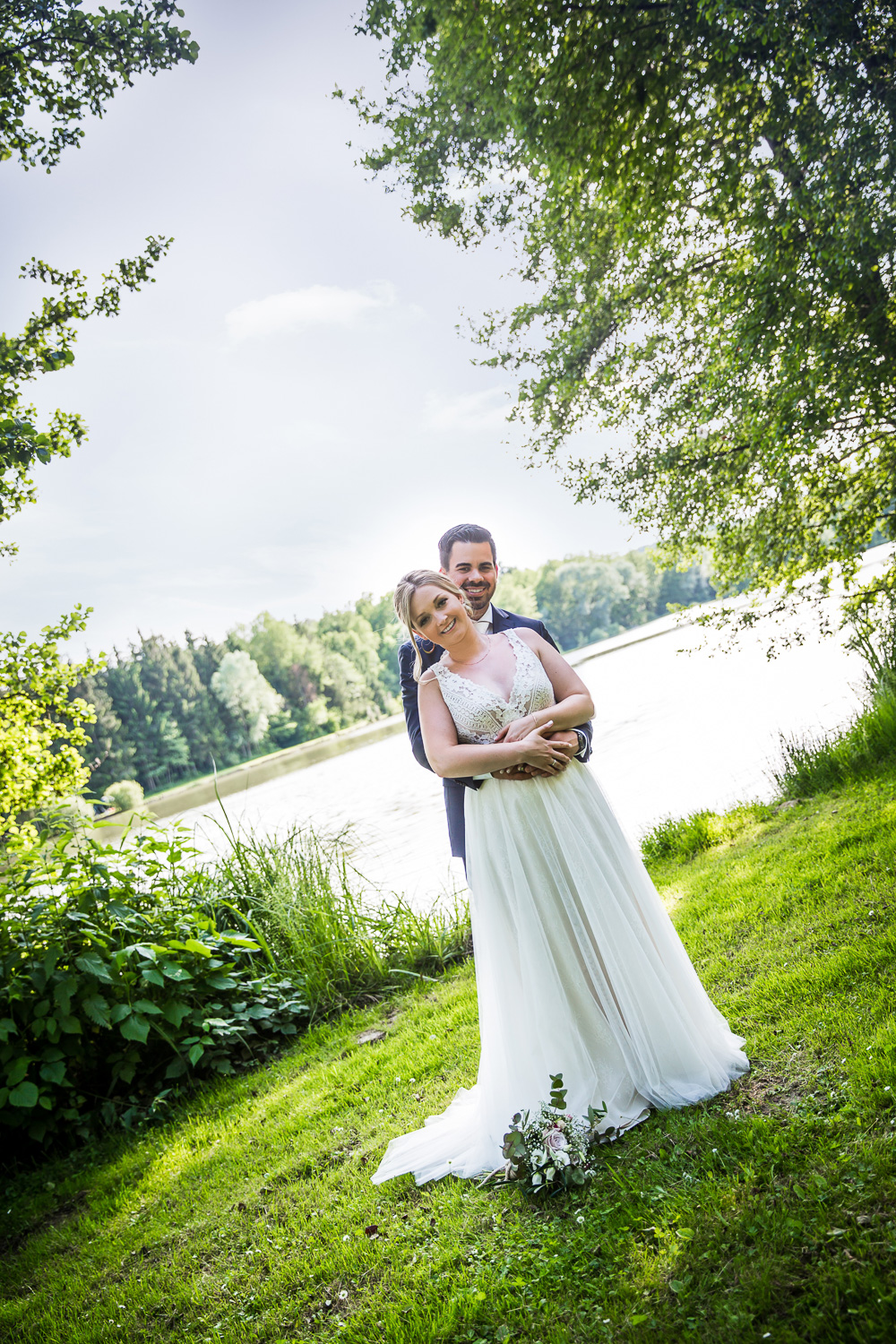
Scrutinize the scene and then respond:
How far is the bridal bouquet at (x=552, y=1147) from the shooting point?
2725 millimetres

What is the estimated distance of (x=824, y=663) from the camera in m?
17.0

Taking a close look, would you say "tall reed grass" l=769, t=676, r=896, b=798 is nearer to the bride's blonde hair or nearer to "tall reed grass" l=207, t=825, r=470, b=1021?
"tall reed grass" l=207, t=825, r=470, b=1021

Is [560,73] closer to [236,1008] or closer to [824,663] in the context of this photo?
[236,1008]

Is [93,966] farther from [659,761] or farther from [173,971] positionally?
[659,761]

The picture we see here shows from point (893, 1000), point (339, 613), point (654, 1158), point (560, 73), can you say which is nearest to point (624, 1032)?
point (654, 1158)

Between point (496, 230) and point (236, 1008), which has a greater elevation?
point (496, 230)

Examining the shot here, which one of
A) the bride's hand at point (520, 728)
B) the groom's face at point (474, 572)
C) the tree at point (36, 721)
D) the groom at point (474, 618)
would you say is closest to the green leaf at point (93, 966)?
the groom at point (474, 618)

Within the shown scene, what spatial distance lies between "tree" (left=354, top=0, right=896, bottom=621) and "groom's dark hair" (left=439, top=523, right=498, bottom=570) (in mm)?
3481

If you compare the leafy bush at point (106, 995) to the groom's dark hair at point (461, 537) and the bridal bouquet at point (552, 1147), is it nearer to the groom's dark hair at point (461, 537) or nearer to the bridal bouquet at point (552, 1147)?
the bridal bouquet at point (552, 1147)

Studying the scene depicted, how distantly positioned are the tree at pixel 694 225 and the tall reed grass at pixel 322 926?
5.44 m

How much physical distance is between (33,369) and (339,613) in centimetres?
8166

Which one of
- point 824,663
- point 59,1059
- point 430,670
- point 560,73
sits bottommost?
point 824,663


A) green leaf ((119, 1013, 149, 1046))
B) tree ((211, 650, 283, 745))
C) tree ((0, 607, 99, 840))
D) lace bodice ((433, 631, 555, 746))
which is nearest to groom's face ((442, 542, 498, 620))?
lace bodice ((433, 631, 555, 746))

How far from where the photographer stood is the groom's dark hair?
13.3 ft
